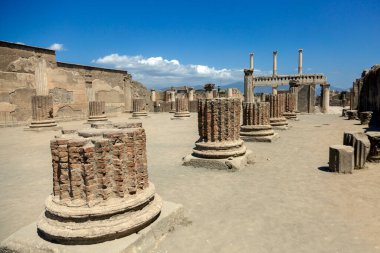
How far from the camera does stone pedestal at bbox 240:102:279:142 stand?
9.45m

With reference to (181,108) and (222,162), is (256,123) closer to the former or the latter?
(222,162)

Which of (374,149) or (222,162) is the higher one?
(374,149)

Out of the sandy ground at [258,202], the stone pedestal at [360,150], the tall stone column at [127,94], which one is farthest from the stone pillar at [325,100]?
the stone pedestal at [360,150]

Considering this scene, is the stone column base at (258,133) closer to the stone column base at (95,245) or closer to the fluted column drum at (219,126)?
the fluted column drum at (219,126)

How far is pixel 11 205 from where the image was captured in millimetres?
4180

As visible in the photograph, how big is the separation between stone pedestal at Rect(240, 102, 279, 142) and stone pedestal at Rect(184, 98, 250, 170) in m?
2.94

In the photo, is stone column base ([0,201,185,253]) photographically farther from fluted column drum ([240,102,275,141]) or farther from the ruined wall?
the ruined wall

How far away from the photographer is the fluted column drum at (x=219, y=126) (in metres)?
6.44

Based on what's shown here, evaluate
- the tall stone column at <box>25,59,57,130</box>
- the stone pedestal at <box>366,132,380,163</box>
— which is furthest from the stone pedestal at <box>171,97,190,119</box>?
the stone pedestal at <box>366,132,380,163</box>

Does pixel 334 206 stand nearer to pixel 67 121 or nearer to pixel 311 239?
pixel 311 239

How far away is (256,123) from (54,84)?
1476 centimetres

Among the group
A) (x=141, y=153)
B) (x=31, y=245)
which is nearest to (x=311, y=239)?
(x=141, y=153)

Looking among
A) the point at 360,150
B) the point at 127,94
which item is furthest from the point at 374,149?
the point at 127,94

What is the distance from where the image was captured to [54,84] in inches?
727
